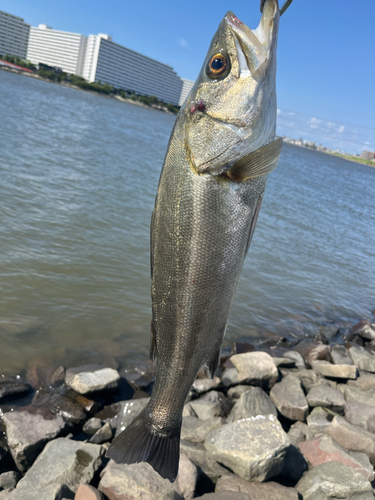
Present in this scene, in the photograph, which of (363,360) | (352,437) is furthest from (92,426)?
(363,360)

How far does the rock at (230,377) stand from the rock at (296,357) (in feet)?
5.47

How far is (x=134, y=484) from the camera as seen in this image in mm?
3908

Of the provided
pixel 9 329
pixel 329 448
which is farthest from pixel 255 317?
pixel 9 329

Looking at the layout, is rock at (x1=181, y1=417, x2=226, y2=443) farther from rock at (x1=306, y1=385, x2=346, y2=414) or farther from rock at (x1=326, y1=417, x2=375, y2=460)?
rock at (x1=306, y1=385, x2=346, y2=414)

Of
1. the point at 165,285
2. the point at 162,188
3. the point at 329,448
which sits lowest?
the point at 329,448

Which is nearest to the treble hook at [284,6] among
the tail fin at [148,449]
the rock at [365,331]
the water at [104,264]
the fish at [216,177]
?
the fish at [216,177]

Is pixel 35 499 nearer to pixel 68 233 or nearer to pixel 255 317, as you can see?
pixel 255 317

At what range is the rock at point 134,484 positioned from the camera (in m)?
3.84

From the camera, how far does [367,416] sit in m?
5.84

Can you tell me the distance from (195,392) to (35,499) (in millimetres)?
2967

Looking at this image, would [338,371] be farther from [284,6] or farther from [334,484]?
[284,6]

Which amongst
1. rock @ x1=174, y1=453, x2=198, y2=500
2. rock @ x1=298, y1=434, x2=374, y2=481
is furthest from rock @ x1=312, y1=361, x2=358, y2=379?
rock @ x1=174, y1=453, x2=198, y2=500

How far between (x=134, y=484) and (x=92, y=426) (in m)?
1.52

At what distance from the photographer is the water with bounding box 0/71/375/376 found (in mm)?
7479
